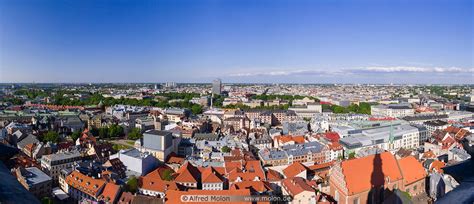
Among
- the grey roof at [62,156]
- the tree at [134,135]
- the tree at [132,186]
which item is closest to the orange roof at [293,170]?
the tree at [132,186]

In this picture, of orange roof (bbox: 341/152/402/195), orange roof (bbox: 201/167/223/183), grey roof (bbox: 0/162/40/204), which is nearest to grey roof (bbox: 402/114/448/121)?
orange roof (bbox: 341/152/402/195)

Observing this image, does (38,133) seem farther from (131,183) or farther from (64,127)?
(131,183)

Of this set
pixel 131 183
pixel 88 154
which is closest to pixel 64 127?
pixel 88 154

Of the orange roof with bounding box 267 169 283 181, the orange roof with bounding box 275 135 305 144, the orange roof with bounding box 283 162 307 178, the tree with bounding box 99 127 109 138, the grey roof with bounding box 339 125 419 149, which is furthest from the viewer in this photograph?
the tree with bounding box 99 127 109 138

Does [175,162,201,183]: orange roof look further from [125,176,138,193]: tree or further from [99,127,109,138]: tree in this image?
[99,127,109,138]: tree

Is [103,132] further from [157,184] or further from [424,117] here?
[424,117]
